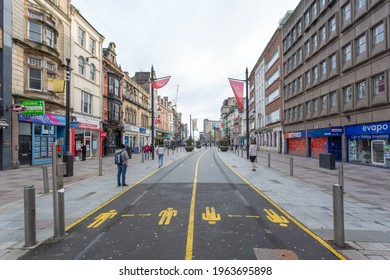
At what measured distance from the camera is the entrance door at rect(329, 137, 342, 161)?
21.8 meters

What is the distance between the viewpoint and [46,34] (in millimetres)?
18875

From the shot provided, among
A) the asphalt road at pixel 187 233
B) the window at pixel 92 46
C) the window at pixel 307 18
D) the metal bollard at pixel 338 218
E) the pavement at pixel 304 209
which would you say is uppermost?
the window at pixel 307 18

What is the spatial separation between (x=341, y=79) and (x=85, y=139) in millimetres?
26809

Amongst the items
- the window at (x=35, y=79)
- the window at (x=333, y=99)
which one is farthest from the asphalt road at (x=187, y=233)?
the window at (x=333, y=99)

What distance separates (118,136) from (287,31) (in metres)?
30.2

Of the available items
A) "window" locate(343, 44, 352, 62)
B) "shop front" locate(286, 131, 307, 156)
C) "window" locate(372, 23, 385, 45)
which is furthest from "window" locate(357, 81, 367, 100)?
"shop front" locate(286, 131, 307, 156)

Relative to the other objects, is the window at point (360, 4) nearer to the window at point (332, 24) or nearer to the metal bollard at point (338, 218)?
the window at point (332, 24)

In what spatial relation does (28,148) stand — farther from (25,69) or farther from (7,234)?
(7,234)

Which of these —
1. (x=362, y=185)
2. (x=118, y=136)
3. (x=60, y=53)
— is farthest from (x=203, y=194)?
(x=118, y=136)

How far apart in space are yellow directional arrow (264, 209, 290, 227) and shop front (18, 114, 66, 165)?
16.5 meters

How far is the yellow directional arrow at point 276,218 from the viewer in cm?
531

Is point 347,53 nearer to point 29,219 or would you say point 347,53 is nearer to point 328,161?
point 328,161

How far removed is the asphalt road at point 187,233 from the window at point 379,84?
15.4 meters

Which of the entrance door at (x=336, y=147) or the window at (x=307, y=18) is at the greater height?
the window at (x=307, y=18)
